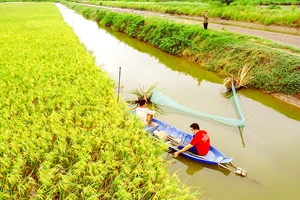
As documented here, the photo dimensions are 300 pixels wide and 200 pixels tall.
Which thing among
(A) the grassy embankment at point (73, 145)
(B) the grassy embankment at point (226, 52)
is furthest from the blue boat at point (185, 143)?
(B) the grassy embankment at point (226, 52)

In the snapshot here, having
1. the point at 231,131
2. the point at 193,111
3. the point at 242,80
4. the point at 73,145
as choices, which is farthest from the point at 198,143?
the point at 242,80

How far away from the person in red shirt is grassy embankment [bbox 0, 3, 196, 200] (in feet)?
2.68

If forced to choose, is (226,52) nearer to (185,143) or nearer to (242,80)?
(242,80)

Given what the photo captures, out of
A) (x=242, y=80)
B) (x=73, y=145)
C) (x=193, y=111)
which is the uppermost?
(x=73, y=145)

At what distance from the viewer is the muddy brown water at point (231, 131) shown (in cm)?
498

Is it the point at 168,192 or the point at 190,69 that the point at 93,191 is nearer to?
the point at 168,192

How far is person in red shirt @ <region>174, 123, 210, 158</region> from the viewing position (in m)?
5.28

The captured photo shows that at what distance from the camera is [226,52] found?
1149 cm

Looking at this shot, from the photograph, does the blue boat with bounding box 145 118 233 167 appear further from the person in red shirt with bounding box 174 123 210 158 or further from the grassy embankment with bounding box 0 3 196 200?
the grassy embankment with bounding box 0 3 196 200

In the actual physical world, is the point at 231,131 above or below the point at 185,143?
below

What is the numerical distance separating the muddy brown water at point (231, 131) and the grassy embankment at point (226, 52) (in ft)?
1.68

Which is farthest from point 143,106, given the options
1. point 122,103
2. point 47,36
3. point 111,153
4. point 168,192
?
point 47,36

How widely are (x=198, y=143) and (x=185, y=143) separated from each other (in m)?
0.65

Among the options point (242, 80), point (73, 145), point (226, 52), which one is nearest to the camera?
point (73, 145)
